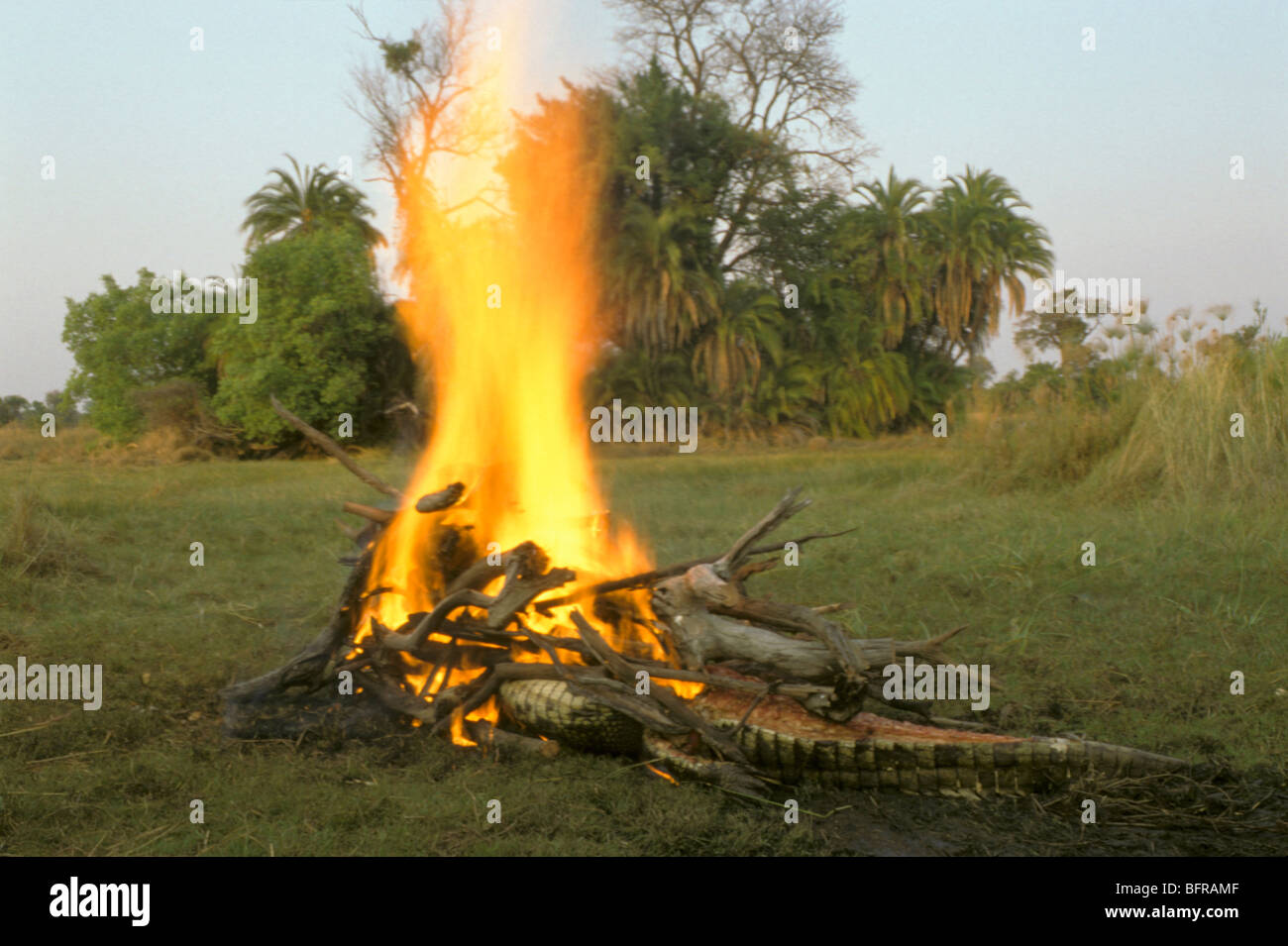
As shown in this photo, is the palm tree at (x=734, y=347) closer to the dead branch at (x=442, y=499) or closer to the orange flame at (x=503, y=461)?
the orange flame at (x=503, y=461)

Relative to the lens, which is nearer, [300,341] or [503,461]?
[503,461]

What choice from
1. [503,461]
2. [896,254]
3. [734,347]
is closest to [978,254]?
[896,254]

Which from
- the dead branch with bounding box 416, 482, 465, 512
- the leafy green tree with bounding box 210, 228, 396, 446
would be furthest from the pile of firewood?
the leafy green tree with bounding box 210, 228, 396, 446

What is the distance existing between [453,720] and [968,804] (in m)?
2.28

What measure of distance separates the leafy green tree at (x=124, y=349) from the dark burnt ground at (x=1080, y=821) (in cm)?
2058

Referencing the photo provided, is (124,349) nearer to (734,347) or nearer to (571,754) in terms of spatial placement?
(734,347)

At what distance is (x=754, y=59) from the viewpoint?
29.9m

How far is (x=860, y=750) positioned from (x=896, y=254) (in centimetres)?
2553

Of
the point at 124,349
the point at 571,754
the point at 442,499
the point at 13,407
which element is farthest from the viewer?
the point at 13,407

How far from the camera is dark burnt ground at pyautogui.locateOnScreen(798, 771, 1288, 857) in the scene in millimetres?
3467

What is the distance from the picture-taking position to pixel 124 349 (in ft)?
71.4

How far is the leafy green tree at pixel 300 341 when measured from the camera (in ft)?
65.7

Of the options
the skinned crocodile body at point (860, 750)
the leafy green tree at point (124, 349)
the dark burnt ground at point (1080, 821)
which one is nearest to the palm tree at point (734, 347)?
the leafy green tree at point (124, 349)
